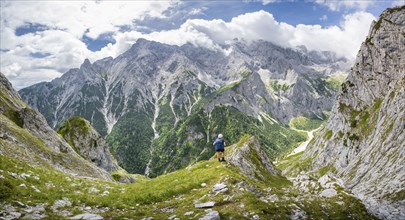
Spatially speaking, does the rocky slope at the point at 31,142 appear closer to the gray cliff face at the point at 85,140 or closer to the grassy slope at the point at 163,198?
the grassy slope at the point at 163,198

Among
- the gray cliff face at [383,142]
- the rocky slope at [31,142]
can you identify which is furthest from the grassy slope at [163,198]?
the rocky slope at [31,142]

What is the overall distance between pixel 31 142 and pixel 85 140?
90302mm

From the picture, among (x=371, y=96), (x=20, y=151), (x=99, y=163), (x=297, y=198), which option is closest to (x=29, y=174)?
(x=20, y=151)

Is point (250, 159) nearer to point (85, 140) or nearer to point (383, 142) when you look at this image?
point (383, 142)

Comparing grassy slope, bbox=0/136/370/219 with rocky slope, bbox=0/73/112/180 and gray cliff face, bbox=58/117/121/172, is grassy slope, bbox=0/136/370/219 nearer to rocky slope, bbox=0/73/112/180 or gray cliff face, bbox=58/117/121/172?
rocky slope, bbox=0/73/112/180

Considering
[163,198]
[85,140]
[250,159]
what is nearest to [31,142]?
[163,198]

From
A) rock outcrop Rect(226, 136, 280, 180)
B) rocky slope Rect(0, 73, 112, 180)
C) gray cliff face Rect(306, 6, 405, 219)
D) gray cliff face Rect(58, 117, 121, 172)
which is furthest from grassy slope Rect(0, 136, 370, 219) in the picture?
gray cliff face Rect(58, 117, 121, 172)

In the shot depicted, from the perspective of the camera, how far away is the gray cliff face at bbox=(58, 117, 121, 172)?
490ft

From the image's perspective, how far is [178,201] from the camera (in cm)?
3169

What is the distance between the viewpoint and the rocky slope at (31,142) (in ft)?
175

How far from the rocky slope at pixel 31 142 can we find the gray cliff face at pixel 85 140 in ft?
125

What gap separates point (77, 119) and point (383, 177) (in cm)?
13373

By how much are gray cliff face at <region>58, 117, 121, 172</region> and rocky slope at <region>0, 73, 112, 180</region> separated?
38110mm

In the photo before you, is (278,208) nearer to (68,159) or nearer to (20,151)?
(20,151)
